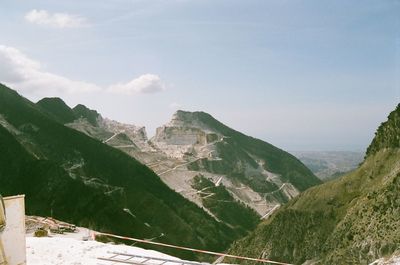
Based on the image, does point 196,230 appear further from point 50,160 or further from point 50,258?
point 50,258

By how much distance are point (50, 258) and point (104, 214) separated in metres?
138

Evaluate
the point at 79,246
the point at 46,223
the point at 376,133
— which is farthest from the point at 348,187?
the point at 79,246

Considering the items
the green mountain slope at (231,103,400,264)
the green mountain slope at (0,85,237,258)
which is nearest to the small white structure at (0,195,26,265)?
the green mountain slope at (231,103,400,264)

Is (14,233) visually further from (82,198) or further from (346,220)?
(82,198)

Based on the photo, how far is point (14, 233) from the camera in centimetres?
2153

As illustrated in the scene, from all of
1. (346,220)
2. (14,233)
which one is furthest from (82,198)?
(14,233)

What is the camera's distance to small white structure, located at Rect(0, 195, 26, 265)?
21.1 metres

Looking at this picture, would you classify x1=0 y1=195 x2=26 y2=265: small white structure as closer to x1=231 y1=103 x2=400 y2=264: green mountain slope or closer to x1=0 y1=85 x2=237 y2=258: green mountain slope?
x1=231 y1=103 x2=400 y2=264: green mountain slope

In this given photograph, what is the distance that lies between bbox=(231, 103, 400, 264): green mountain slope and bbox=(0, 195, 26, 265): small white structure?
61637 mm

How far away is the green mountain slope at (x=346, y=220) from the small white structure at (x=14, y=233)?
6164cm

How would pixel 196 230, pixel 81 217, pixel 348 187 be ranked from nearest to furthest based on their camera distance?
1. pixel 348 187
2. pixel 81 217
3. pixel 196 230

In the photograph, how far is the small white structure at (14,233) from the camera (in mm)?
21062

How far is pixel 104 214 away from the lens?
16238cm

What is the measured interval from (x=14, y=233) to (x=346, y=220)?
89529mm
